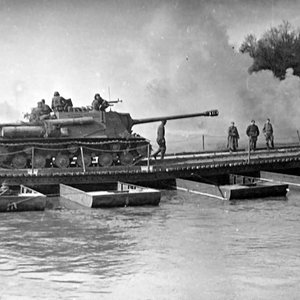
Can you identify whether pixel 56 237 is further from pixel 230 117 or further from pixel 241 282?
pixel 230 117

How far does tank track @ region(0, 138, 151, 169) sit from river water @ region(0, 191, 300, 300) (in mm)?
4130

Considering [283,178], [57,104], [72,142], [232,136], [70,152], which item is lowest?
[283,178]

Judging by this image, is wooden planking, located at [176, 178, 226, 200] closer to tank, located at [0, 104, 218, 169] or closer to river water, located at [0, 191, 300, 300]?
river water, located at [0, 191, 300, 300]

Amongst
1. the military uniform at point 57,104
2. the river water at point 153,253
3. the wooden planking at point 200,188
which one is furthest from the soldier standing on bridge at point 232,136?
the river water at point 153,253

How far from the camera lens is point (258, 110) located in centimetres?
2212

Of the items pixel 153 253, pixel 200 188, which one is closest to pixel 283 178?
pixel 200 188

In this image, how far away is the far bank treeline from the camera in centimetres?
2188

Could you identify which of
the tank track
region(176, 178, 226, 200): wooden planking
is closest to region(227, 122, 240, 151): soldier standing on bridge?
the tank track

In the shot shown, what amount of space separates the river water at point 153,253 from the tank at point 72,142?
4.16m

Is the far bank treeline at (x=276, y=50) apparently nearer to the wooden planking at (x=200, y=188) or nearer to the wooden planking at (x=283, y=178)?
the wooden planking at (x=283, y=178)

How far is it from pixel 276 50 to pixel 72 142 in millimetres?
12107

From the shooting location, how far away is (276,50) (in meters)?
23.2

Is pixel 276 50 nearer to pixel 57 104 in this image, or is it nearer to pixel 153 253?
pixel 57 104

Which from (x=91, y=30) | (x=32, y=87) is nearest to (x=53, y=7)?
(x=91, y=30)
